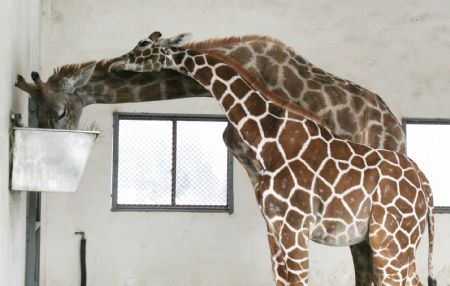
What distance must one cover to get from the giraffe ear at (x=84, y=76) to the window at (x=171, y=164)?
2013 mm

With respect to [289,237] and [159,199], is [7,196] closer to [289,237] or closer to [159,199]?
[289,237]

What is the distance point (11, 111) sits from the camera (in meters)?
3.26

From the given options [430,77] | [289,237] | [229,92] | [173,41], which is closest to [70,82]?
[173,41]

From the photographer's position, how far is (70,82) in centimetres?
401

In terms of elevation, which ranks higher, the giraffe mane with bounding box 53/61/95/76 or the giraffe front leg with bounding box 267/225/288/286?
the giraffe mane with bounding box 53/61/95/76

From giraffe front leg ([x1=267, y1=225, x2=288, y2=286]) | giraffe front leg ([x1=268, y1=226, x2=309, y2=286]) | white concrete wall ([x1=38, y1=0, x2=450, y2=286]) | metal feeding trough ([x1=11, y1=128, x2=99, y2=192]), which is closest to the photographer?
metal feeding trough ([x1=11, y1=128, x2=99, y2=192])

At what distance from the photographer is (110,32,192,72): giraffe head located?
156 inches

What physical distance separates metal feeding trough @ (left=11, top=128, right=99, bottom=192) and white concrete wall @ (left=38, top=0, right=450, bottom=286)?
271 centimetres

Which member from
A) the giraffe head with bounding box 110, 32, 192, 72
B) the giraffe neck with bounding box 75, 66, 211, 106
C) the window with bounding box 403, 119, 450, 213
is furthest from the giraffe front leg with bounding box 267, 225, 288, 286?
the window with bounding box 403, 119, 450, 213

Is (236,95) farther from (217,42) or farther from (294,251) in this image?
(294,251)

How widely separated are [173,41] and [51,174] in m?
1.29

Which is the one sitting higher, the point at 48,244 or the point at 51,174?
the point at 51,174

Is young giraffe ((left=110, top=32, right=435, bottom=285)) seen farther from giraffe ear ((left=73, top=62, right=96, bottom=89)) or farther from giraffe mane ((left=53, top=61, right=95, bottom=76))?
giraffe mane ((left=53, top=61, right=95, bottom=76))

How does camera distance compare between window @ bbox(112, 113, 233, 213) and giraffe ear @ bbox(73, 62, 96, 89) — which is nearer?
giraffe ear @ bbox(73, 62, 96, 89)
